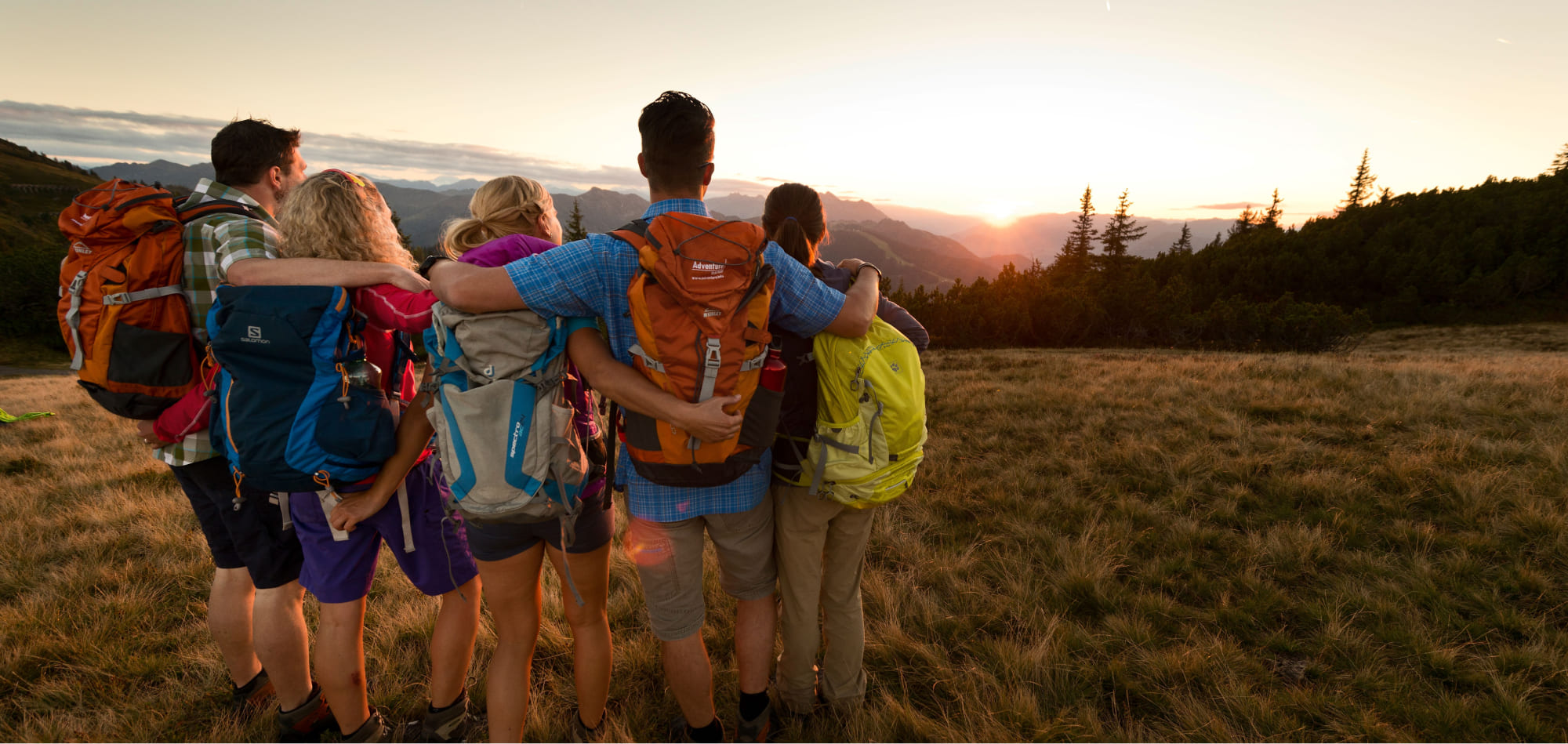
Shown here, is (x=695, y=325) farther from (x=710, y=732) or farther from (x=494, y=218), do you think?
(x=710, y=732)

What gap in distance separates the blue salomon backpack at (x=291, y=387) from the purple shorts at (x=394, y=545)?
29 centimetres

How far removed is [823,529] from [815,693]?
1.12 m

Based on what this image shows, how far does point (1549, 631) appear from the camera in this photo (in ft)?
12.0

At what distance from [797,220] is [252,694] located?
162 inches

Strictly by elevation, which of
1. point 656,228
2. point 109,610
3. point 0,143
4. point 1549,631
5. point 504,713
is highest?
point 0,143

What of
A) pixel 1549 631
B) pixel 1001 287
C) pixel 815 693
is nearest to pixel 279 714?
pixel 815 693

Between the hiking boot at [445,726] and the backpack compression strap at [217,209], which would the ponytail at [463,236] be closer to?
the backpack compression strap at [217,209]

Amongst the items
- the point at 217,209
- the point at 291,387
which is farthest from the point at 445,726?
the point at 217,209

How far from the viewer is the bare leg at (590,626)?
8.80 feet

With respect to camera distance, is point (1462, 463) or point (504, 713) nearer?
point (504, 713)

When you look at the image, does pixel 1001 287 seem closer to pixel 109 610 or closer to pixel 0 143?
pixel 109 610

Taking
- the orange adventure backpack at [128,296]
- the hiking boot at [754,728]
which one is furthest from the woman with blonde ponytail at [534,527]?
the orange adventure backpack at [128,296]

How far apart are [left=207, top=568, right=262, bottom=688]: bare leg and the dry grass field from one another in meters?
0.30

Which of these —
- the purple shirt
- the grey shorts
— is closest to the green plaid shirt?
the purple shirt
